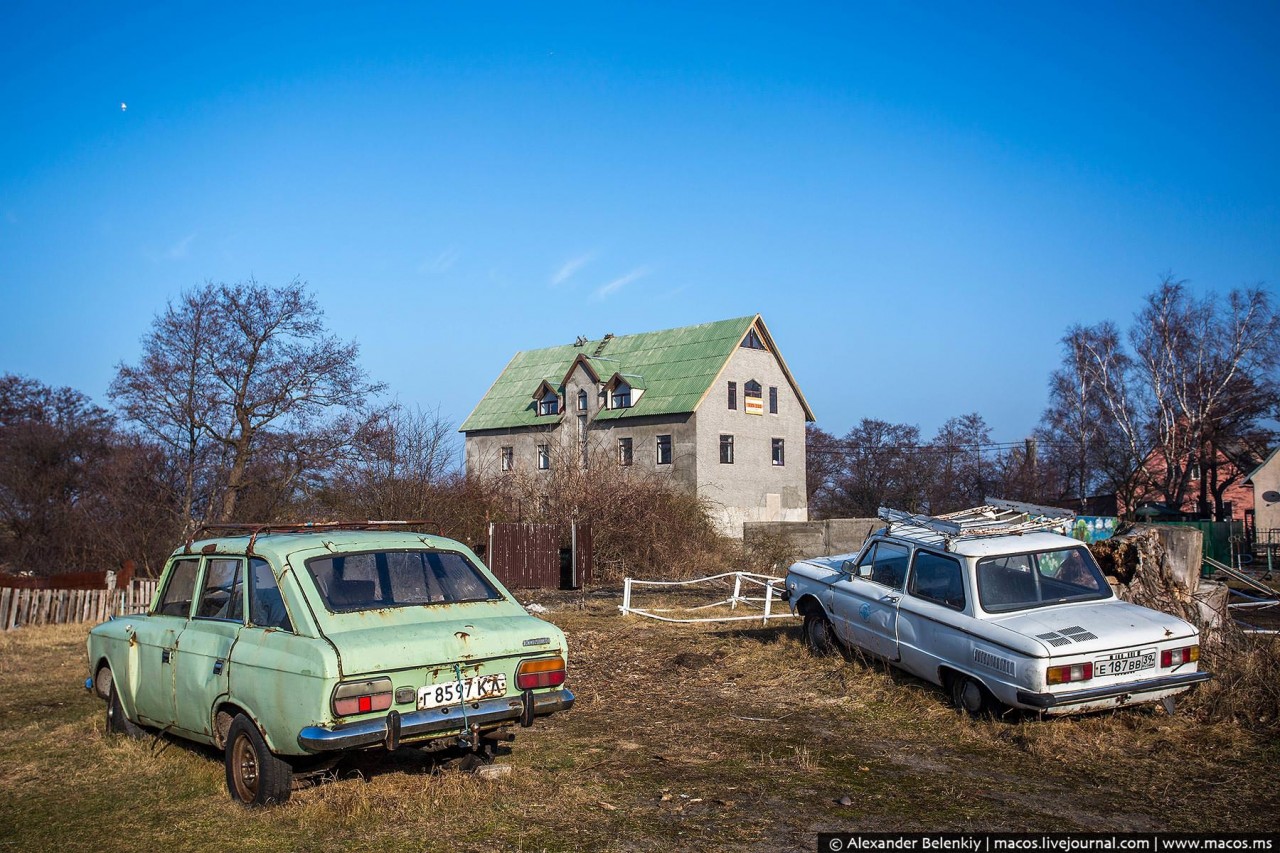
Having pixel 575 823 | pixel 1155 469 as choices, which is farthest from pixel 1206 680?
pixel 1155 469

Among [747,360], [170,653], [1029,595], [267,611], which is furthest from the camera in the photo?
[747,360]

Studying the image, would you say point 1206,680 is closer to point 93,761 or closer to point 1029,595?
point 1029,595

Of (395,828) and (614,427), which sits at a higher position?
(614,427)

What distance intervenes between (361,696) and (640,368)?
146 feet

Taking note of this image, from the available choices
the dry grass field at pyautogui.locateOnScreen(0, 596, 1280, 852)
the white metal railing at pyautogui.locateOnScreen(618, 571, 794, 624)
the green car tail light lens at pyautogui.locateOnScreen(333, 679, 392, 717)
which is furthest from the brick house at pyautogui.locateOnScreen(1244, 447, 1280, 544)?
the green car tail light lens at pyautogui.locateOnScreen(333, 679, 392, 717)

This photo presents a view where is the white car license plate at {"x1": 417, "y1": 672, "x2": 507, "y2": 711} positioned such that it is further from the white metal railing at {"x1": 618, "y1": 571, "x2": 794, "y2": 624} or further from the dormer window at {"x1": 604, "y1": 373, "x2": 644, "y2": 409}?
the dormer window at {"x1": 604, "y1": 373, "x2": 644, "y2": 409}

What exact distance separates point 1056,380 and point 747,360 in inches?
559

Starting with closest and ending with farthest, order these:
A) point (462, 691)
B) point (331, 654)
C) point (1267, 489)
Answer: point (331, 654), point (462, 691), point (1267, 489)

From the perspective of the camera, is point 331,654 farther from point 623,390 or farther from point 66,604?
point 623,390

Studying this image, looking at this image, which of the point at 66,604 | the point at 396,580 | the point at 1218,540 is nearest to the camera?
the point at 396,580

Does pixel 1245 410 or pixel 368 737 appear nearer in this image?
pixel 368 737

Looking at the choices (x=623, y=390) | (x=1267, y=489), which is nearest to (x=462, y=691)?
(x=623, y=390)

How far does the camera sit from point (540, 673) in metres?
6.46

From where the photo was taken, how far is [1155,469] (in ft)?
155
